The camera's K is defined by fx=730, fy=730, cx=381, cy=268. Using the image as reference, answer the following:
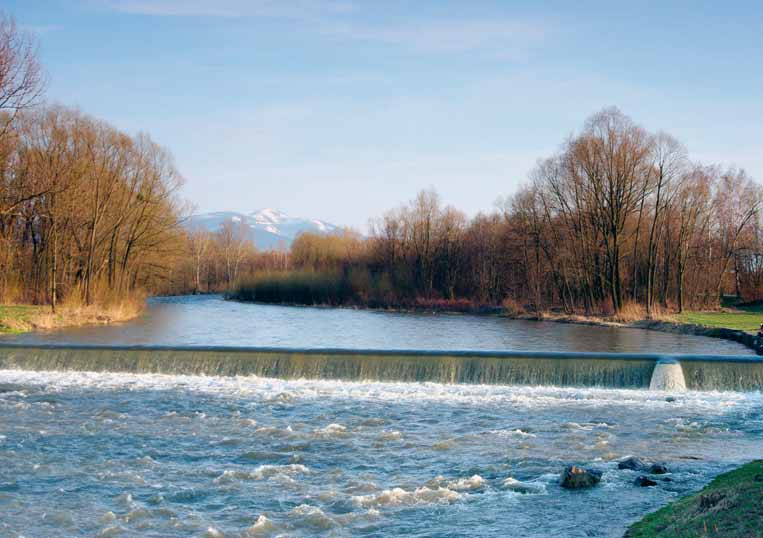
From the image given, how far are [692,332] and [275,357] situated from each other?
17.7 m

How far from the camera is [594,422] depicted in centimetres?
1220

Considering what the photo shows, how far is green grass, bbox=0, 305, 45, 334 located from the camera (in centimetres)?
2527

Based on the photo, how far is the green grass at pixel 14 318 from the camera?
2527cm

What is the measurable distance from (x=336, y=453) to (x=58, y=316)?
21.6 metres

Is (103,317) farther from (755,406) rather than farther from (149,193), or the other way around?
(755,406)

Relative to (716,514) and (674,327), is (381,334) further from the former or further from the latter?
(716,514)

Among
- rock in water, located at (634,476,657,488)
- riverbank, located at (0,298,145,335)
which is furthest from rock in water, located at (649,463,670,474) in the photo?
riverbank, located at (0,298,145,335)

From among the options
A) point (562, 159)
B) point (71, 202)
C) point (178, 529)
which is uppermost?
point (562, 159)

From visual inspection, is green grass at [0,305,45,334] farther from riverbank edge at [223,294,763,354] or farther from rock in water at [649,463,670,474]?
rock in water at [649,463,670,474]

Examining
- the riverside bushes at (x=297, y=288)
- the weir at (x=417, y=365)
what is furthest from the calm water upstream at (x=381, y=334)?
the riverside bushes at (x=297, y=288)

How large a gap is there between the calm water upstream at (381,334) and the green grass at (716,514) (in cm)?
1506

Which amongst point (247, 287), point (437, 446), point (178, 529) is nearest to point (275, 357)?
point (437, 446)

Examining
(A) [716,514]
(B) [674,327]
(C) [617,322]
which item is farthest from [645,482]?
(C) [617,322]

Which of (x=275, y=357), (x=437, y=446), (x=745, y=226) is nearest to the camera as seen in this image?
(x=437, y=446)
